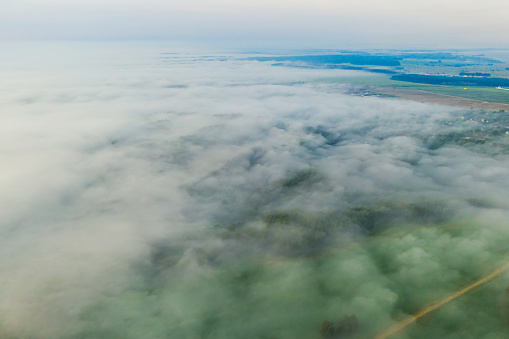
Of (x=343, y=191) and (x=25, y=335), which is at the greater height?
(x=343, y=191)

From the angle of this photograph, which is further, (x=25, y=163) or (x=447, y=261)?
(x=25, y=163)

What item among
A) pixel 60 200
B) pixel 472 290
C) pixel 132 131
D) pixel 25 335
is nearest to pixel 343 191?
pixel 472 290

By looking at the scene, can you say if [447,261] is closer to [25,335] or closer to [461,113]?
[25,335]

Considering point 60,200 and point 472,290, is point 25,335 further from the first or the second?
point 472,290

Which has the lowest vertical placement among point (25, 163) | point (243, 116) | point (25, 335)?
point (25, 335)

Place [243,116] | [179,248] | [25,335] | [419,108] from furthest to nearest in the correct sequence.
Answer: [243,116] < [419,108] < [179,248] < [25,335]

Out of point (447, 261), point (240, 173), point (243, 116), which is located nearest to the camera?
point (447, 261)
